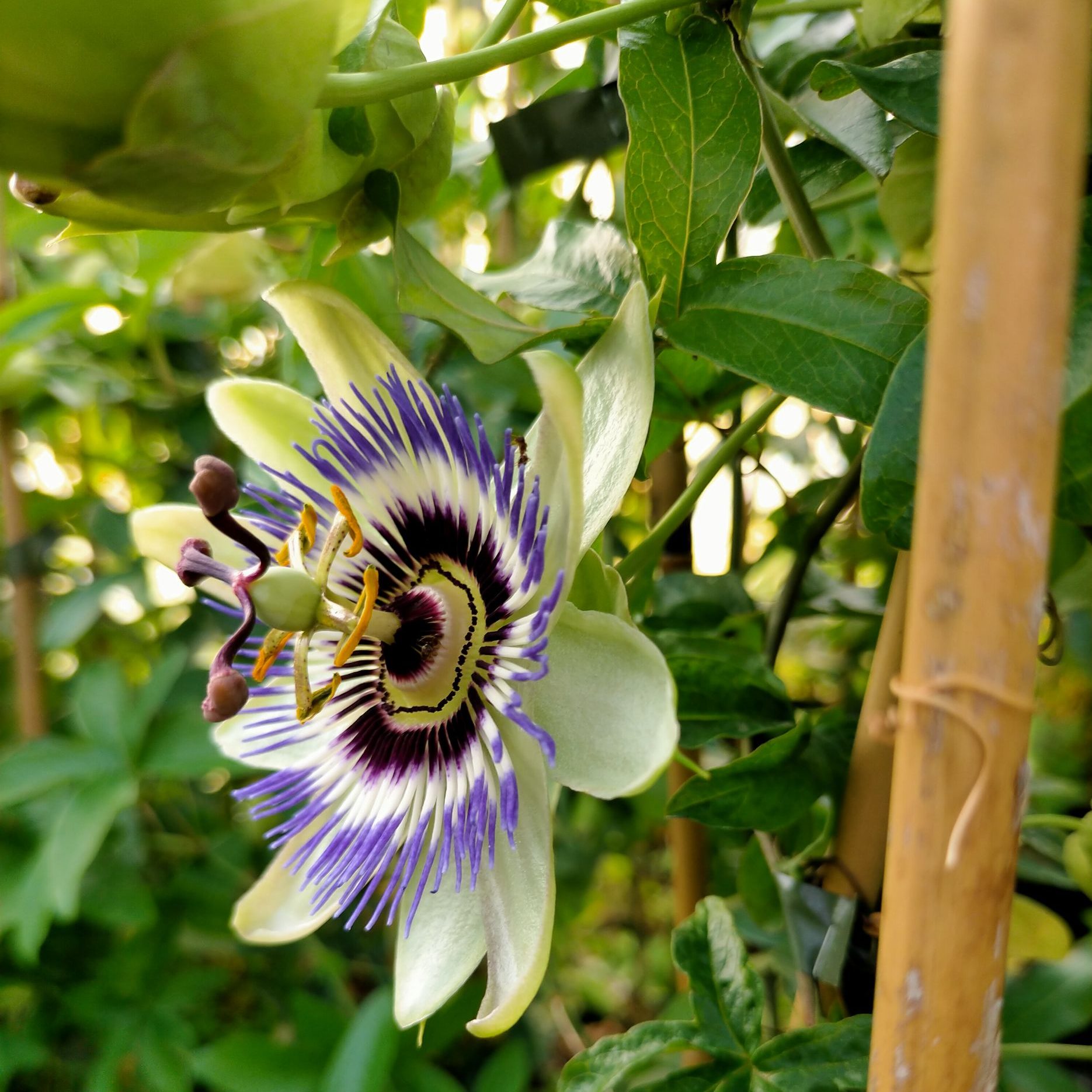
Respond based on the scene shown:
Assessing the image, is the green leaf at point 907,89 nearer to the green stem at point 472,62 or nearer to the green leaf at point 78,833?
the green stem at point 472,62

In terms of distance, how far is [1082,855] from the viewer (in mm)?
683

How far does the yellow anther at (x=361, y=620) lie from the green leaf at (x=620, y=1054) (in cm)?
32

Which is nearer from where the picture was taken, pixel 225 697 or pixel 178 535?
pixel 225 697

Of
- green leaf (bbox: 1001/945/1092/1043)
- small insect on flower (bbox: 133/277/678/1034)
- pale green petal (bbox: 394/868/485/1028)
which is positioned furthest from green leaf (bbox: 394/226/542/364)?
green leaf (bbox: 1001/945/1092/1043)

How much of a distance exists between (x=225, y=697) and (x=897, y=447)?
0.46 m

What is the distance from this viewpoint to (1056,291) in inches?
13.7

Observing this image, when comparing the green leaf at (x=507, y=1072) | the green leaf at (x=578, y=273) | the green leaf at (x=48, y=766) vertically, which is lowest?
the green leaf at (x=507, y=1072)

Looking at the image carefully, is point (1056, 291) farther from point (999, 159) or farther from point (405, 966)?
point (405, 966)

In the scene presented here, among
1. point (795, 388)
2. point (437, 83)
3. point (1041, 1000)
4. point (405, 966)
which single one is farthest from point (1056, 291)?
point (1041, 1000)

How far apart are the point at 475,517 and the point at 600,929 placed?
168 cm

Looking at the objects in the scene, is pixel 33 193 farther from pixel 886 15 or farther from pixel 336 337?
pixel 886 15

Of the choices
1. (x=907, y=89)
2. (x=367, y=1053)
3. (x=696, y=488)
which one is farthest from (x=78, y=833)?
(x=907, y=89)

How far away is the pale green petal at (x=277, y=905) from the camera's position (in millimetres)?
760

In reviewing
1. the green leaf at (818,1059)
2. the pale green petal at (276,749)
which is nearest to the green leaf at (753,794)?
the green leaf at (818,1059)
